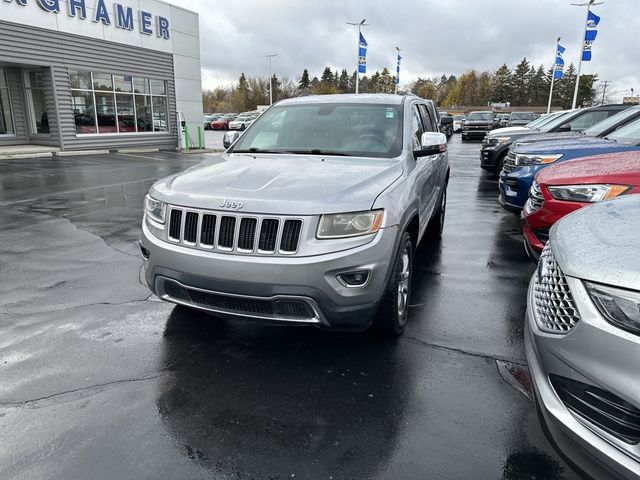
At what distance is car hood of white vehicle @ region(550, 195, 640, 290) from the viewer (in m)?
1.77

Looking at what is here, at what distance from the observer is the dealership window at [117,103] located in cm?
1800

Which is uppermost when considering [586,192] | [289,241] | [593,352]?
[586,192]

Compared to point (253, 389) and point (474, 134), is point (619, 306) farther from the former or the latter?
point (474, 134)

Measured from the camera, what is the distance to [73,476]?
223 centimetres

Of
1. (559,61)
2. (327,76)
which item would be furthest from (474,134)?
(327,76)

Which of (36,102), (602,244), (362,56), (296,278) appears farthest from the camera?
(362,56)

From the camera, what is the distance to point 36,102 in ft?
59.0

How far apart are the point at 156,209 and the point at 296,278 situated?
4.18 feet

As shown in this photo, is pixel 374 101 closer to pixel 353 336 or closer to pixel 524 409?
pixel 353 336

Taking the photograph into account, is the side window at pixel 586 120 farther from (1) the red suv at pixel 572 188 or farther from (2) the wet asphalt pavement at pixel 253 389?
(2) the wet asphalt pavement at pixel 253 389

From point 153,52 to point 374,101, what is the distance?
1860 centimetres

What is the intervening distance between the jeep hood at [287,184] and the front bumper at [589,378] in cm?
138

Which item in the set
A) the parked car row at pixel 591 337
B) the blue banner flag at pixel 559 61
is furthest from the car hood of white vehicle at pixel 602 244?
the blue banner flag at pixel 559 61

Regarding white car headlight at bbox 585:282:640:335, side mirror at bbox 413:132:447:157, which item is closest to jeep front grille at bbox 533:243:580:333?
white car headlight at bbox 585:282:640:335
